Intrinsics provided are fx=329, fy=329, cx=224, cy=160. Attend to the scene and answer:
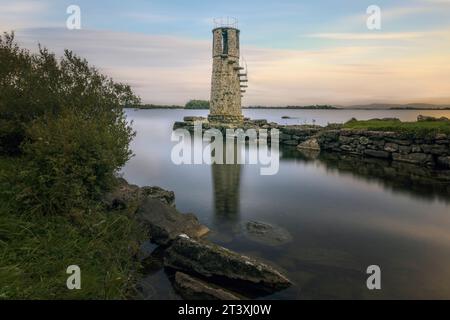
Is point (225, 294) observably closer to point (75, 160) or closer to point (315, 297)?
point (315, 297)

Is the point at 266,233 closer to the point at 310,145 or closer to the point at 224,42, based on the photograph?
the point at 310,145

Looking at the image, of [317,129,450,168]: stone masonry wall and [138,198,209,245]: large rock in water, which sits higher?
[317,129,450,168]: stone masonry wall

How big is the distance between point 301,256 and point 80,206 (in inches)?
256

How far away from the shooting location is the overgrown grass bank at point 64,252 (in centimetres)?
609

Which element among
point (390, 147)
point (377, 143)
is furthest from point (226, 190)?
point (377, 143)

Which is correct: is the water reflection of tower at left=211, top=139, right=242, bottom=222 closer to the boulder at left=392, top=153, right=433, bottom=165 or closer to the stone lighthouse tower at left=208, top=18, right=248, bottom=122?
the boulder at left=392, top=153, right=433, bottom=165

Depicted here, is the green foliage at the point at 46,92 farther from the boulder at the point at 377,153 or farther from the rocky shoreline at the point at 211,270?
the boulder at the point at 377,153

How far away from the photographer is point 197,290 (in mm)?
7520

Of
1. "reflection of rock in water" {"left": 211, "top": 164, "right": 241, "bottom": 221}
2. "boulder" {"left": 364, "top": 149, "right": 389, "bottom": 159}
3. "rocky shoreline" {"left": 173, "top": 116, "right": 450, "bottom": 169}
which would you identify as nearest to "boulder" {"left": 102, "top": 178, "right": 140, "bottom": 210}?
"reflection of rock in water" {"left": 211, "top": 164, "right": 241, "bottom": 221}

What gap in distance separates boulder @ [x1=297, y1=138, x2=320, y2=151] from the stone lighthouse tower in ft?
67.6

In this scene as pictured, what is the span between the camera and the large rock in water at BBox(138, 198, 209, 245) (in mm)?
10422

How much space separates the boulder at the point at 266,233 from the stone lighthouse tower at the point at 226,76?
151ft

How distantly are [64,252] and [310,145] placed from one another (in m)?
34.7

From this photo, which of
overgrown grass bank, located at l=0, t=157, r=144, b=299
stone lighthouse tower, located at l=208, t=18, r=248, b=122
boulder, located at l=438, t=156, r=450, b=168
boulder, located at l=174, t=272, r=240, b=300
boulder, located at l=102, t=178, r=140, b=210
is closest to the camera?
overgrown grass bank, located at l=0, t=157, r=144, b=299
